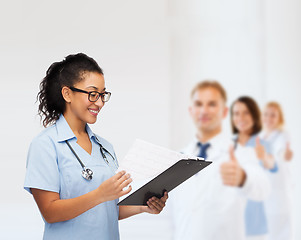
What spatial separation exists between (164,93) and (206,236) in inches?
44.9

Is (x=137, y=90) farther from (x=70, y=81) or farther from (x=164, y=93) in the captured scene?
(x=70, y=81)

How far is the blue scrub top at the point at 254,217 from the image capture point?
138 inches

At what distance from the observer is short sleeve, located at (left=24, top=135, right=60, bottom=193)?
134 cm

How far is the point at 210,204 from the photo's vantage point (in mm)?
3365

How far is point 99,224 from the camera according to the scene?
1.43 m

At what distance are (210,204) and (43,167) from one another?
221 cm

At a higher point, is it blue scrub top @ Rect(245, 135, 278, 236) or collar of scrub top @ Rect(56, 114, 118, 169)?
collar of scrub top @ Rect(56, 114, 118, 169)

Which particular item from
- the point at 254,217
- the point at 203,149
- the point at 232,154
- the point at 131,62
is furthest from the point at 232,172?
the point at 131,62

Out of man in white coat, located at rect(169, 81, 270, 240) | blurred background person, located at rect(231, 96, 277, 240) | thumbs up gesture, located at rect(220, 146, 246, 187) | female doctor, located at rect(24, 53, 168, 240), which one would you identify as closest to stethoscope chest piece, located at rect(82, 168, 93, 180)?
female doctor, located at rect(24, 53, 168, 240)

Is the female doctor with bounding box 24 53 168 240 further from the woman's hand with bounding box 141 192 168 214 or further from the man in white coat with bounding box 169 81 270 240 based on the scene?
the man in white coat with bounding box 169 81 270 240

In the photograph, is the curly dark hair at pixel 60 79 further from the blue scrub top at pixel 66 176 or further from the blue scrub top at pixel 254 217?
the blue scrub top at pixel 254 217

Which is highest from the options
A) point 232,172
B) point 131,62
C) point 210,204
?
point 131,62

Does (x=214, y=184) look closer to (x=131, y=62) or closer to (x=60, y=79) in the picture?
(x=131, y=62)

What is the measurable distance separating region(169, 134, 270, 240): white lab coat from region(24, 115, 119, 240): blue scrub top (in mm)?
1959
